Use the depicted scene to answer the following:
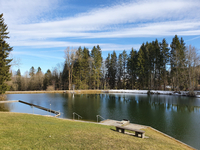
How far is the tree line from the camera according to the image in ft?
166

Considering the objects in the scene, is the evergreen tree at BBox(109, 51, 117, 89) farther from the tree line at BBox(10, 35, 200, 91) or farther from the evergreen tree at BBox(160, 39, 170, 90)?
the evergreen tree at BBox(160, 39, 170, 90)

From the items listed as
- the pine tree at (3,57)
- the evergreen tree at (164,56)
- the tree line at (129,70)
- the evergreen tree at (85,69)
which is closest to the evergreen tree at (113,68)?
the tree line at (129,70)

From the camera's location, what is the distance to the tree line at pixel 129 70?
50516 millimetres

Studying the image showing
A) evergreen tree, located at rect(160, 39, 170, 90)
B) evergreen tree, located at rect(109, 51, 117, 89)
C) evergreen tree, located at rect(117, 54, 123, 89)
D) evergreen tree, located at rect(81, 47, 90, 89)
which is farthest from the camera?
evergreen tree, located at rect(109, 51, 117, 89)

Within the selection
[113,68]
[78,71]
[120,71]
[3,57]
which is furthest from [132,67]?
[3,57]

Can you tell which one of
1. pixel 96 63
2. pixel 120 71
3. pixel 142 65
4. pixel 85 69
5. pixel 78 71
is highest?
pixel 96 63

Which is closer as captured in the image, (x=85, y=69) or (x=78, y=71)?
(x=78, y=71)

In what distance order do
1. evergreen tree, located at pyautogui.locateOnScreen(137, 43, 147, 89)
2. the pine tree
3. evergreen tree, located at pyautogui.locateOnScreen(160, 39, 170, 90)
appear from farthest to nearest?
1. evergreen tree, located at pyautogui.locateOnScreen(137, 43, 147, 89)
2. evergreen tree, located at pyautogui.locateOnScreen(160, 39, 170, 90)
3. the pine tree

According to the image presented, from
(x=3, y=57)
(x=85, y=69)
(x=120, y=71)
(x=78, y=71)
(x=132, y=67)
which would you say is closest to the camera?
(x=3, y=57)

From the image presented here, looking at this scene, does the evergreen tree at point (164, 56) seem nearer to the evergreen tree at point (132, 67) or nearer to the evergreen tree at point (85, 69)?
the evergreen tree at point (132, 67)

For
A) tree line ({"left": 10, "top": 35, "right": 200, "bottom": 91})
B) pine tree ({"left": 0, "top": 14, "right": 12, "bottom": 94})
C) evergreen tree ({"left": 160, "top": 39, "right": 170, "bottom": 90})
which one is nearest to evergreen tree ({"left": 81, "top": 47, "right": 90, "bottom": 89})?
tree line ({"left": 10, "top": 35, "right": 200, "bottom": 91})

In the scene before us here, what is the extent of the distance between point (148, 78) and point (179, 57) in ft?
46.4

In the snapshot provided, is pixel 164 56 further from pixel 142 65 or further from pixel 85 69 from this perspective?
pixel 85 69

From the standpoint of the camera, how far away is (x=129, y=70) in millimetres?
66500
